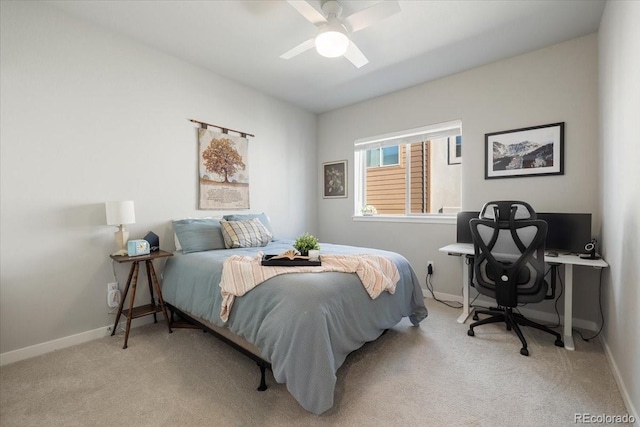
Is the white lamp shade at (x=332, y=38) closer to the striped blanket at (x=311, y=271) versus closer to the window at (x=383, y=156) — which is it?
the striped blanket at (x=311, y=271)

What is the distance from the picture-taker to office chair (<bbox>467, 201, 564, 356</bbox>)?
2092mm

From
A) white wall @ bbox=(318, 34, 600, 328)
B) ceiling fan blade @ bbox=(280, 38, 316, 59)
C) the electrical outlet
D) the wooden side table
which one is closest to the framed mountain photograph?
white wall @ bbox=(318, 34, 600, 328)

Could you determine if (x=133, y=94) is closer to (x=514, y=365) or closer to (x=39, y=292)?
(x=39, y=292)

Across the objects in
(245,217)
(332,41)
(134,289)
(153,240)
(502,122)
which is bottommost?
(134,289)

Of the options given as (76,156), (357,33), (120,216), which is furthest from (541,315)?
(76,156)

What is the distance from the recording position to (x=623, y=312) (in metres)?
1.68

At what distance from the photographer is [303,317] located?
144 cm

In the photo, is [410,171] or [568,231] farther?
[410,171]

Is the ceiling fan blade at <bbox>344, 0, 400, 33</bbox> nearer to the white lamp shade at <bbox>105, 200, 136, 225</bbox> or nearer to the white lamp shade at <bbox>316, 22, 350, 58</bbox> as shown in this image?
the white lamp shade at <bbox>316, 22, 350, 58</bbox>

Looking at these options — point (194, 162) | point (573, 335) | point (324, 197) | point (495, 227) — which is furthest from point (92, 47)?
point (573, 335)

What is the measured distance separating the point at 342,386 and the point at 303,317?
641 mm

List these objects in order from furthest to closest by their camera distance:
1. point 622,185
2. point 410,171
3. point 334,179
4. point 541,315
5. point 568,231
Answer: point 334,179 < point 410,171 < point 541,315 < point 568,231 < point 622,185

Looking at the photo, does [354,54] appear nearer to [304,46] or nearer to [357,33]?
[357,33]

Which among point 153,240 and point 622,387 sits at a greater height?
point 153,240
